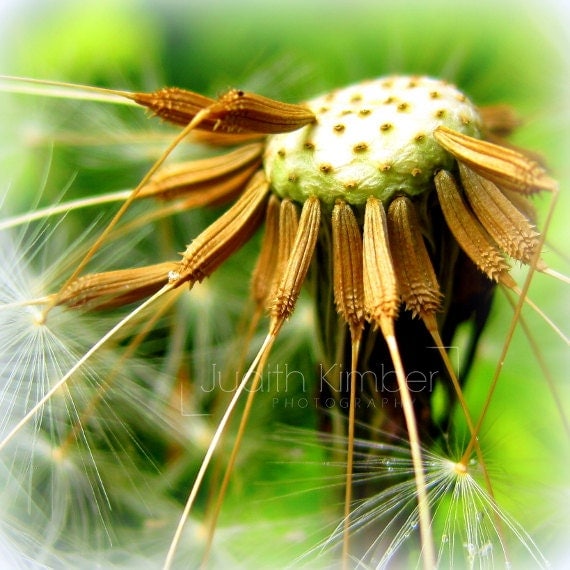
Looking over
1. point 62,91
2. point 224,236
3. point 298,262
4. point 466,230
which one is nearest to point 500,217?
point 466,230

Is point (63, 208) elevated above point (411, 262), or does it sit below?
above

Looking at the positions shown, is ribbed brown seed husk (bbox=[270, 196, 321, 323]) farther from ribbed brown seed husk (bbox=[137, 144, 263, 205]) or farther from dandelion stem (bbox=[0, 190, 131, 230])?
dandelion stem (bbox=[0, 190, 131, 230])

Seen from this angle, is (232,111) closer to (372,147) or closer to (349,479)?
(372,147)

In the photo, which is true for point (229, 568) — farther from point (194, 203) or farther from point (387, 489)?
point (194, 203)

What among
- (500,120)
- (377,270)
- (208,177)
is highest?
(500,120)

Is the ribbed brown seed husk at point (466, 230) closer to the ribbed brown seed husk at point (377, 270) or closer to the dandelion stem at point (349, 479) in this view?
the ribbed brown seed husk at point (377, 270)

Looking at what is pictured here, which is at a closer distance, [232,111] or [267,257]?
[232,111]

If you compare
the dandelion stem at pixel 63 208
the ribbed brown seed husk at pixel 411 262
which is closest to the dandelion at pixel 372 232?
the ribbed brown seed husk at pixel 411 262
